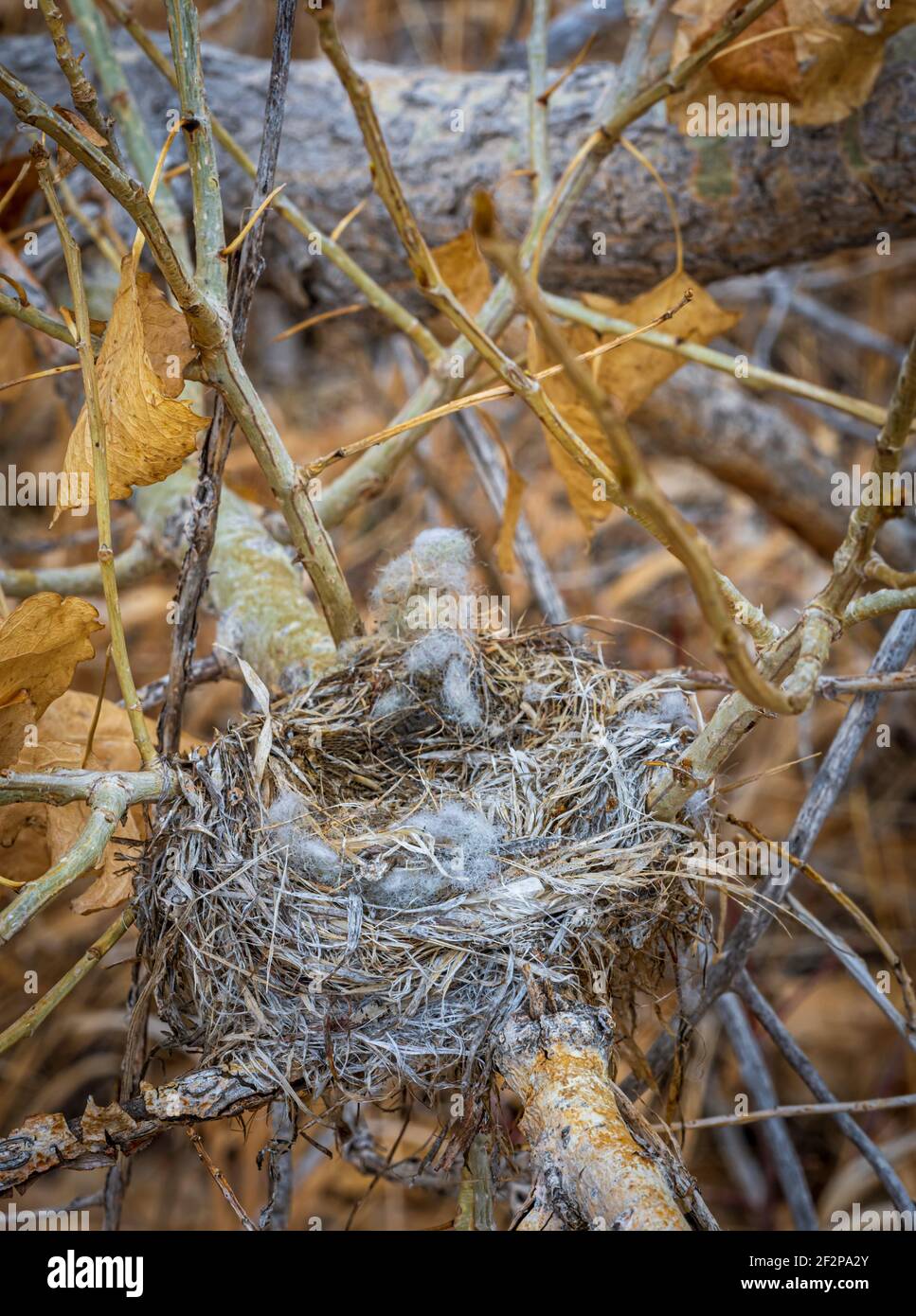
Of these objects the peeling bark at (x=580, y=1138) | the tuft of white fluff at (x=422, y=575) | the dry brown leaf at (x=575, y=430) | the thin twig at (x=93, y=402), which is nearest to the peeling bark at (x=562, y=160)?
the dry brown leaf at (x=575, y=430)

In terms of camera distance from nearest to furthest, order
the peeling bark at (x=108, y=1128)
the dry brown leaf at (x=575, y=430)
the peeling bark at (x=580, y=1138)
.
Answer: the peeling bark at (x=580, y=1138) → the peeling bark at (x=108, y=1128) → the dry brown leaf at (x=575, y=430)

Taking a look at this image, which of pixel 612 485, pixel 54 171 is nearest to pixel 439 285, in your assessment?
pixel 612 485

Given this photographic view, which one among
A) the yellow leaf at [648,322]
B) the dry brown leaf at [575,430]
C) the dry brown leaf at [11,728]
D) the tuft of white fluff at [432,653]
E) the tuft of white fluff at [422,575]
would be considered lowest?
the dry brown leaf at [11,728]

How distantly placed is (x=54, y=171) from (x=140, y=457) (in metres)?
0.29

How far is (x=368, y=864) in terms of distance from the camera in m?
1.11

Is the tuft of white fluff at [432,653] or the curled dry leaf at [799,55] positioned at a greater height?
the curled dry leaf at [799,55]

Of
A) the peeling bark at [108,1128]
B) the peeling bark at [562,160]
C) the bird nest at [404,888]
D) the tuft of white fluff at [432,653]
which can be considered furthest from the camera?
the peeling bark at [562,160]

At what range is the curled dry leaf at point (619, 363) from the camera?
1.48 m

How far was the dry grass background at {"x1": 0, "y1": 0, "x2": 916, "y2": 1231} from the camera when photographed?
263 centimetres

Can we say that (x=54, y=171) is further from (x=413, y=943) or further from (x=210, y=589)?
(x=413, y=943)

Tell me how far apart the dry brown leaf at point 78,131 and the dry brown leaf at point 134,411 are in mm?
104

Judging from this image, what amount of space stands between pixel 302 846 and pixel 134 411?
1.50 ft

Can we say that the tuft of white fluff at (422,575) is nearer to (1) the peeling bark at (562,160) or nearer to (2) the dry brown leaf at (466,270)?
(2) the dry brown leaf at (466,270)

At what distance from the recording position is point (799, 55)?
5.05ft
